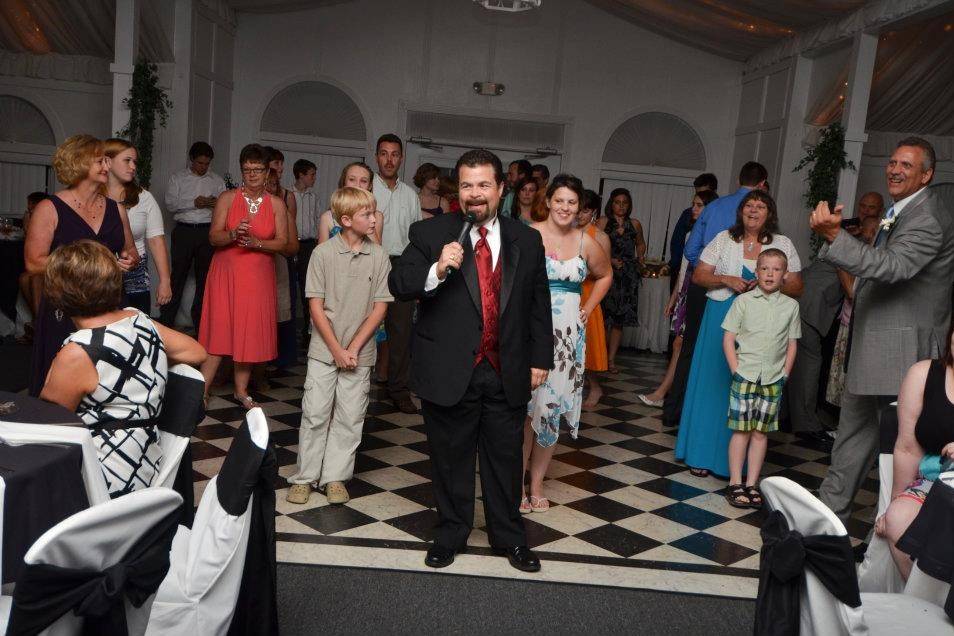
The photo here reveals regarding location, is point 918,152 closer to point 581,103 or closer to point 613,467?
point 613,467

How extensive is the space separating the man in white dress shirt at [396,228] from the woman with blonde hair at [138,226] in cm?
125

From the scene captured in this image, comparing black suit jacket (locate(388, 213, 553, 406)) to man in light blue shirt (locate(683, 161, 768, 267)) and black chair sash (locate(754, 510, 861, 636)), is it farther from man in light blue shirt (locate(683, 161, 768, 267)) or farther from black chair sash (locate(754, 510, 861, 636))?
man in light blue shirt (locate(683, 161, 768, 267))

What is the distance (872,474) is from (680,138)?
667 centimetres

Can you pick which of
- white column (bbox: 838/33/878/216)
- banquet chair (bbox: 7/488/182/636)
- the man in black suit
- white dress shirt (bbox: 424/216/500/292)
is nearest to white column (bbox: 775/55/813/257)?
white column (bbox: 838/33/878/216)

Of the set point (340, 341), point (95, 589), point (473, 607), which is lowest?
point (473, 607)

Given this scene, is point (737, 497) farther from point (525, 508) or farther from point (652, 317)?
point (652, 317)

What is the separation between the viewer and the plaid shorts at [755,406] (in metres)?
4.69

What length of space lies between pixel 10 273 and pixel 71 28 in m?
3.30

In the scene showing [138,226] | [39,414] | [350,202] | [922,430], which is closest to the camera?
[39,414]

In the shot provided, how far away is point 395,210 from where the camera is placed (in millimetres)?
5883

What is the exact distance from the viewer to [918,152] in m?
3.76

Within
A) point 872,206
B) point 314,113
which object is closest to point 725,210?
point 872,206

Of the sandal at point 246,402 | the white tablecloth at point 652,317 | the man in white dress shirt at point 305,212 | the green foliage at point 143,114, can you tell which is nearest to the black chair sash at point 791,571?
the sandal at point 246,402

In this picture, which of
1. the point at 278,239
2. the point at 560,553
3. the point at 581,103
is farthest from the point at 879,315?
the point at 581,103
